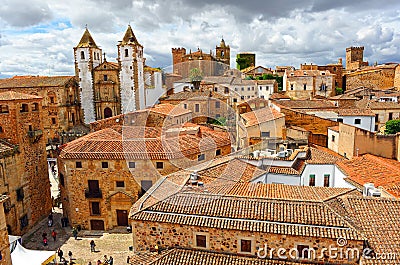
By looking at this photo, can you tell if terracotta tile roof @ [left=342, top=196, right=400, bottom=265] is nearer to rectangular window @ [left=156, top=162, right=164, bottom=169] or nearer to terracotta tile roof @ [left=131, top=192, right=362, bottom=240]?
terracotta tile roof @ [left=131, top=192, right=362, bottom=240]

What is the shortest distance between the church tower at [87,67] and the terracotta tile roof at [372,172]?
1620 inches

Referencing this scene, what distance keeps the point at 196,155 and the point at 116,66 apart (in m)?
31.7

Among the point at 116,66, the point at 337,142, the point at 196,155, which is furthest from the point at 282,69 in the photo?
the point at 196,155

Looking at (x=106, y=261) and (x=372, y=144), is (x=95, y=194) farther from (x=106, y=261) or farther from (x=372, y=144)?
(x=372, y=144)

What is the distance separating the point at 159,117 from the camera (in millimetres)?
34531

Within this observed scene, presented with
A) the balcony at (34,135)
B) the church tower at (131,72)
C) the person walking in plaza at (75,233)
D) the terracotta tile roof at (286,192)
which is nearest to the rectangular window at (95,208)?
the person walking in plaza at (75,233)

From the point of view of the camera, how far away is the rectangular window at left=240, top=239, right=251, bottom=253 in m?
11.9

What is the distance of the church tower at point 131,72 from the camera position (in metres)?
47.3

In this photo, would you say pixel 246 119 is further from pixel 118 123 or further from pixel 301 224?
pixel 301 224

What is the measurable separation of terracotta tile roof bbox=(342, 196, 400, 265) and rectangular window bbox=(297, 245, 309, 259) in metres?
1.82

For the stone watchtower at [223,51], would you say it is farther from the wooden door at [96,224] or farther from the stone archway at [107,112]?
the wooden door at [96,224]

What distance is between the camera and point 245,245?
1190 centimetres

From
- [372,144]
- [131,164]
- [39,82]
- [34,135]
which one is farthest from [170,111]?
[39,82]

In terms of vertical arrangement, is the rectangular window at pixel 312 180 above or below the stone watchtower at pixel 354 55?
below
